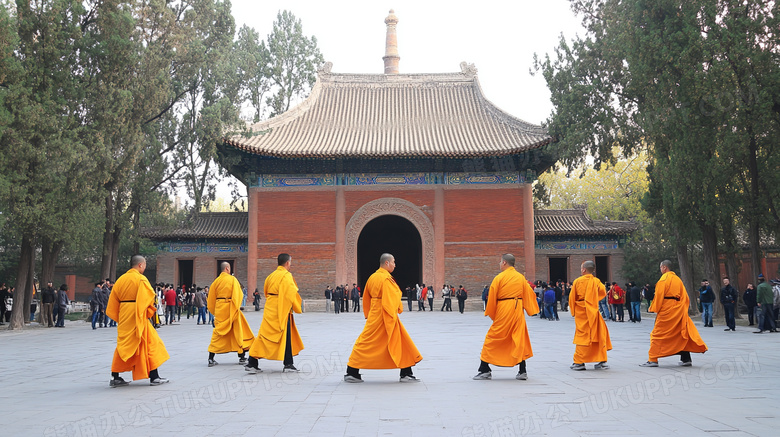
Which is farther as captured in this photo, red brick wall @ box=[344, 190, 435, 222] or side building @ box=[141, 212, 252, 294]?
side building @ box=[141, 212, 252, 294]

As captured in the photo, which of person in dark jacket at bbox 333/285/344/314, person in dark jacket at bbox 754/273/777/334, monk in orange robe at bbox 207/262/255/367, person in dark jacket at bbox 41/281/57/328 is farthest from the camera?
person in dark jacket at bbox 333/285/344/314

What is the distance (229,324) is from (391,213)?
17281 millimetres

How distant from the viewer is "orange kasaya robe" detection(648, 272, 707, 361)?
27.6 ft

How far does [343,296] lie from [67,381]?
16.7 m

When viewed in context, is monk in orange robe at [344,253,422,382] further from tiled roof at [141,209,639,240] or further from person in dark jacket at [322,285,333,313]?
tiled roof at [141,209,639,240]

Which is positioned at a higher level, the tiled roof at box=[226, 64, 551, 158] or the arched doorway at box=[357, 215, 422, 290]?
the tiled roof at box=[226, 64, 551, 158]

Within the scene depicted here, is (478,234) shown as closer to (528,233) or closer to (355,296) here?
(528,233)

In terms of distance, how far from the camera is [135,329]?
23.5ft

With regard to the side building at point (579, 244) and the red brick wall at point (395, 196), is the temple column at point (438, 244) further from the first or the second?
the side building at point (579, 244)

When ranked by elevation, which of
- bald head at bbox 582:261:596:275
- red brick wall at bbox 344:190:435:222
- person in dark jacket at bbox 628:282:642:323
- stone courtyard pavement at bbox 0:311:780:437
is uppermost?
red brick wall at bbox 344:190:435:222

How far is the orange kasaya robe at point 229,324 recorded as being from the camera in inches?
348

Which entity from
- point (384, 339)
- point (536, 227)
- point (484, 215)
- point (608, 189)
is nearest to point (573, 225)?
point (536, 227)

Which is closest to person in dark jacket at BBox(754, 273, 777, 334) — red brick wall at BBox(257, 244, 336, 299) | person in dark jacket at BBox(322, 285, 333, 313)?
person in dark jacket at BBox(322, 285, 333, 313)

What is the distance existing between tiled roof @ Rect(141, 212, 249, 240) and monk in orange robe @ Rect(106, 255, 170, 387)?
19.0 meters
